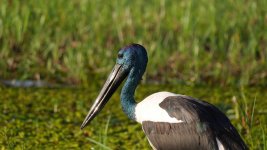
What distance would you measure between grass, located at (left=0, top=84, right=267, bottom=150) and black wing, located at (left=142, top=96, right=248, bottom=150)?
539 millimetres

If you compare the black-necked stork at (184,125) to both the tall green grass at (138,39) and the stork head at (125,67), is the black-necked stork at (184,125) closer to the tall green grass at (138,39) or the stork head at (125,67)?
the stork head at (125,67)

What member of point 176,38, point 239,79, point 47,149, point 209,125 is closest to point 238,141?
point 209,125

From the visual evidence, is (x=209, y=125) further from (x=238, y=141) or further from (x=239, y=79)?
(x=239, y=79)

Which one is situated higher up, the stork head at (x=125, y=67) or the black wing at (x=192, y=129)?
the stork head at (x=125, y=67)

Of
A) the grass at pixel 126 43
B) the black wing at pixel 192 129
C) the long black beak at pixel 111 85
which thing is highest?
the grass at pixel 126 43

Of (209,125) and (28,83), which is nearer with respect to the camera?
(209,125)

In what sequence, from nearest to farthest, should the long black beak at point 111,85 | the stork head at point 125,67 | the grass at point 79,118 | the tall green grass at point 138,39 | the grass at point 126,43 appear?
1. the stork head at point 125,67
2. the long black beak at point 111,85
3. the grass at point 79,118
4. the grass at point 126,43
5. the tall green grass at point 138,39

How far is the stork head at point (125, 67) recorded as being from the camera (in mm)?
5371

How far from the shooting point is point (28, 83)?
24.9ft

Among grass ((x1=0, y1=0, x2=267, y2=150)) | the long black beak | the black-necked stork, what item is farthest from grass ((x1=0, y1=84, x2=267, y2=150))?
the black-necked stork

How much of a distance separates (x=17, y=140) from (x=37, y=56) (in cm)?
202

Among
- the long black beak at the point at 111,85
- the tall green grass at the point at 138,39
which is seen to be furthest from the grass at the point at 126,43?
the long black beak at the point at 111,85

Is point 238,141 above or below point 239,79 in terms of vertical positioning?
below

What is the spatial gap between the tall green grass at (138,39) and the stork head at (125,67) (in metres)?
1.89
